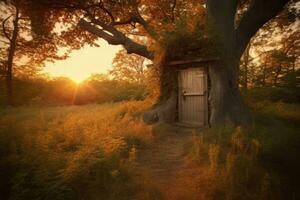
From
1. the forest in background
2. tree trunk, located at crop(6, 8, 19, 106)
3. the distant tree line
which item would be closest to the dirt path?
the forest in background

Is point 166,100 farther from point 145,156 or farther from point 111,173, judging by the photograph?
point 111,173

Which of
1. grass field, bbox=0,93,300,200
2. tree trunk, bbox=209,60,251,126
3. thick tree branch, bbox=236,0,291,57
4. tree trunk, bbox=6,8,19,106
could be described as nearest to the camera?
grass field, bbox=0,93,300,200

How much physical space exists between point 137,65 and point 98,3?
33.4 m

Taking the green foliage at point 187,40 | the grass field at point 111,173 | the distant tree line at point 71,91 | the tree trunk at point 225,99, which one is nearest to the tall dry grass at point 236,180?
the grass field at point 111,173

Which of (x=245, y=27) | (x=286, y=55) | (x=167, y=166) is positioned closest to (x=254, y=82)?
(x=286, y=55)

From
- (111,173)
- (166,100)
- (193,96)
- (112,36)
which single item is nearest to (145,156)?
(111,173)

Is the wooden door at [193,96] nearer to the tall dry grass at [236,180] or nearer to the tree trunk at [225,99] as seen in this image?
the tree trunk at [225,99]

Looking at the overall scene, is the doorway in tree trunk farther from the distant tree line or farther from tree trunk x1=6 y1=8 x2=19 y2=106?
tree trunk x1=6 y1=8 x2=19 y2=106

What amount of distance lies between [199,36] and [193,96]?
2.86 metres

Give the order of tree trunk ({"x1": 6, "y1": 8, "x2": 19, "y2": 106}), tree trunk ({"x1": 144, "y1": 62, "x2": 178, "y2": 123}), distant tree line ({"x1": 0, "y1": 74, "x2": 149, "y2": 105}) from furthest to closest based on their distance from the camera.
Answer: distant tree line ({"x1": 0, "y1": 74, "x2": 149, "y2": 105})
tree trunk ({"x1": 6, "y1": 8, "x2": 19, "y2": 106})
tree trunk ({"x1": 144, "y1": 62, "x2": 178, "y2": 123})

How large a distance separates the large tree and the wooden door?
440 millimetres

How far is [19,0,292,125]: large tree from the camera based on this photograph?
8586mm

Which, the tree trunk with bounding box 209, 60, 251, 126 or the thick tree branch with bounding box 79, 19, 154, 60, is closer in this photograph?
the tree trunk with bounding box 209, 60, 251, 126

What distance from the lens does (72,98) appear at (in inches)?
973
